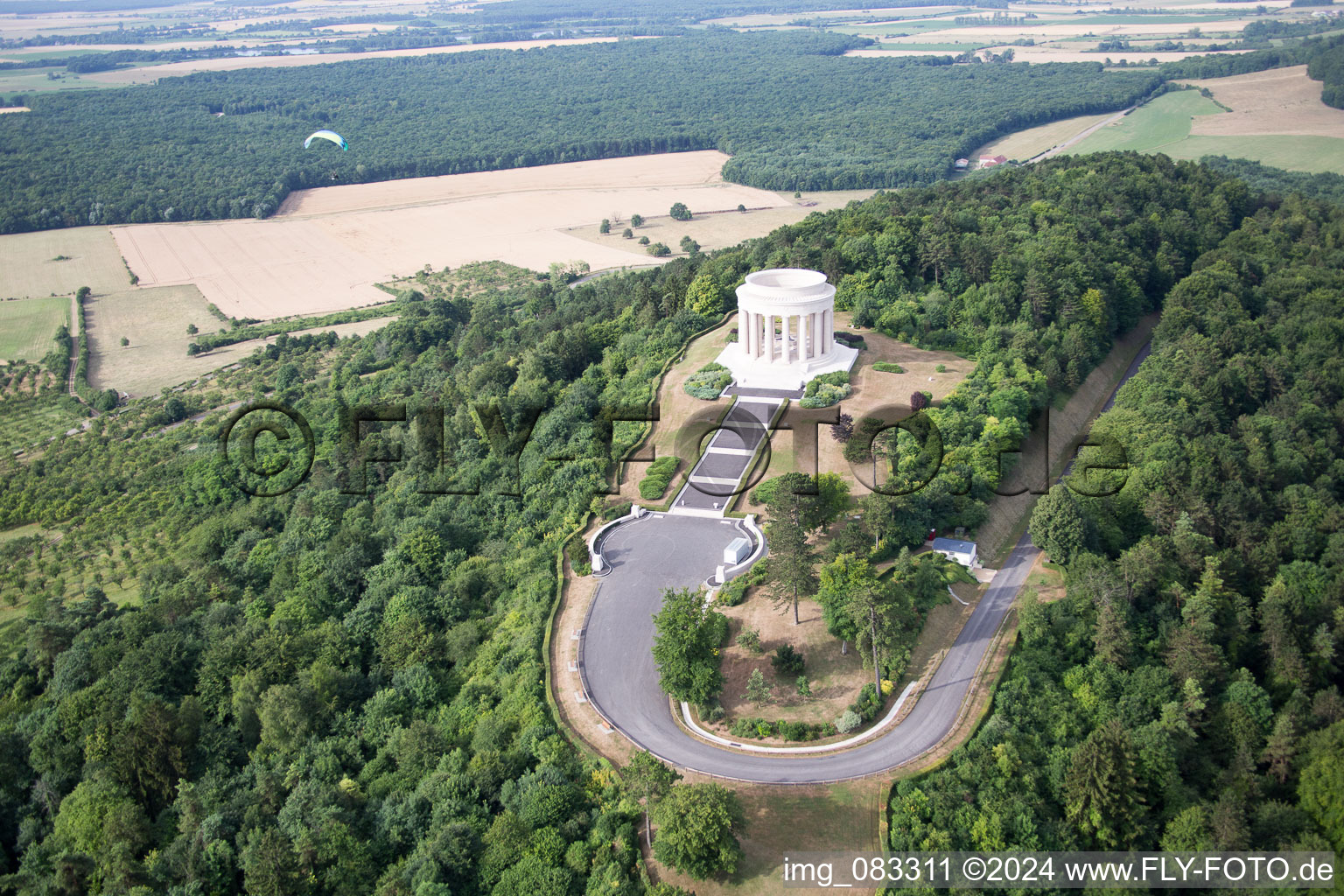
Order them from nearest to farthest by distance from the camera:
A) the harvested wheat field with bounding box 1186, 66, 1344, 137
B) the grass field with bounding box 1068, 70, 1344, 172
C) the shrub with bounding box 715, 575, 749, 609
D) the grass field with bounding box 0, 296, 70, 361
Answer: the shrub with bounding box 715, 575, 749, 609, the grass field with bounding box 0, 296, 70, 361, the grass field with bounding box 1068, 70, 1344, 172, the harvested wheat field with bounding box 1186, 66, 1344, 137

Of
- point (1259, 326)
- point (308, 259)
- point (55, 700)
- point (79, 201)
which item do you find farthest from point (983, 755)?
point (79, 201)

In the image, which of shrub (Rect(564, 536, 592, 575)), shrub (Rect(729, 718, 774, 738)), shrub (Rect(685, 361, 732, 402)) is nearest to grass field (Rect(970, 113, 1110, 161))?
shrub (Rect(685, 361, 732, 402))

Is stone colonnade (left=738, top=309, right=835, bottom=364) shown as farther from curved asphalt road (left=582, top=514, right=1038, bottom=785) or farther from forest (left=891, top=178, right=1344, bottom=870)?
forest (left=891, top=178, right=1344, bottom=870)

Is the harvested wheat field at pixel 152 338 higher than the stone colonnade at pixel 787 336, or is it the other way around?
the stone colonnade at pixel 787 336

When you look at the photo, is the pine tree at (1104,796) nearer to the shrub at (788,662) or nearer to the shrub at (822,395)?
the shrub at (788,662)

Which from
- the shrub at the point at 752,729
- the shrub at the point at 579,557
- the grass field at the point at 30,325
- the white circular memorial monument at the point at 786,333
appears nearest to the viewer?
the shrub at the point at 752,729

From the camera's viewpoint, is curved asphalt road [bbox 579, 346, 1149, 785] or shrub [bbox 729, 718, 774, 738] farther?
shrub [bbox 729, 718, 774, 738]

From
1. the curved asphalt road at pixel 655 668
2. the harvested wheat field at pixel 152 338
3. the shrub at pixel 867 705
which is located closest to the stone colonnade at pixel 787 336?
the curved asphalt road at pixel 655 668
